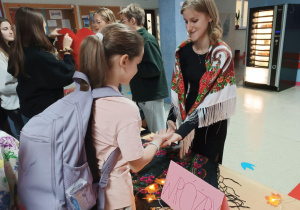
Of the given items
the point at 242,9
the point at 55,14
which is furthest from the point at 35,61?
the point at 242,9

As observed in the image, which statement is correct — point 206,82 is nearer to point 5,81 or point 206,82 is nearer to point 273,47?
point 5,81

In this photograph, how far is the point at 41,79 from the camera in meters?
1.62

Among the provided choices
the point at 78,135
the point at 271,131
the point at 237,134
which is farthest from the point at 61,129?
the point at 271,131


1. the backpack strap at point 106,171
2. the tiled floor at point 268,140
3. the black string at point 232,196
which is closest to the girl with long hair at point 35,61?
the backpack strap at point 106,171

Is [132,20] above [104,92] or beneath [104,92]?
above

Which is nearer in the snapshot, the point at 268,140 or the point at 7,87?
the point at 7,87

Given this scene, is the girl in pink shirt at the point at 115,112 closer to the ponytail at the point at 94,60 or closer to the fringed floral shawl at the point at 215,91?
the ponytail at the point at 94,60

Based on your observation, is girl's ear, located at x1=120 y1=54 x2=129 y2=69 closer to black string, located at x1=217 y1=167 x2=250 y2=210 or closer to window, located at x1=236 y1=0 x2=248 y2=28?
black string, located at x1=217 y1=167 x2=250 y2=210

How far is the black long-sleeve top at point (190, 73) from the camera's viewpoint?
132cm

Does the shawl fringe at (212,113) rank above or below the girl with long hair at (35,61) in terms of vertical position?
below

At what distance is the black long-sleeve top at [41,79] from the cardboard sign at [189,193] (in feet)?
3.72

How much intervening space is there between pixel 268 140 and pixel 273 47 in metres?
2.83

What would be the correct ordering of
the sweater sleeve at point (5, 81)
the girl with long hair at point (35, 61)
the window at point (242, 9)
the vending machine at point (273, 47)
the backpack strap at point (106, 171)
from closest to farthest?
the backpack strap at point (106, 171), the girl with long hair at point (35, 61), the sweater sleeve at point (5, 81), the vending machine at point (273, 47), the window at point (242, 9)

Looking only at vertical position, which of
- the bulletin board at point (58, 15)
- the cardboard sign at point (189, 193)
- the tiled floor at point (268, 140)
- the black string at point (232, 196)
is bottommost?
the tiled floor at point (268, 140)
